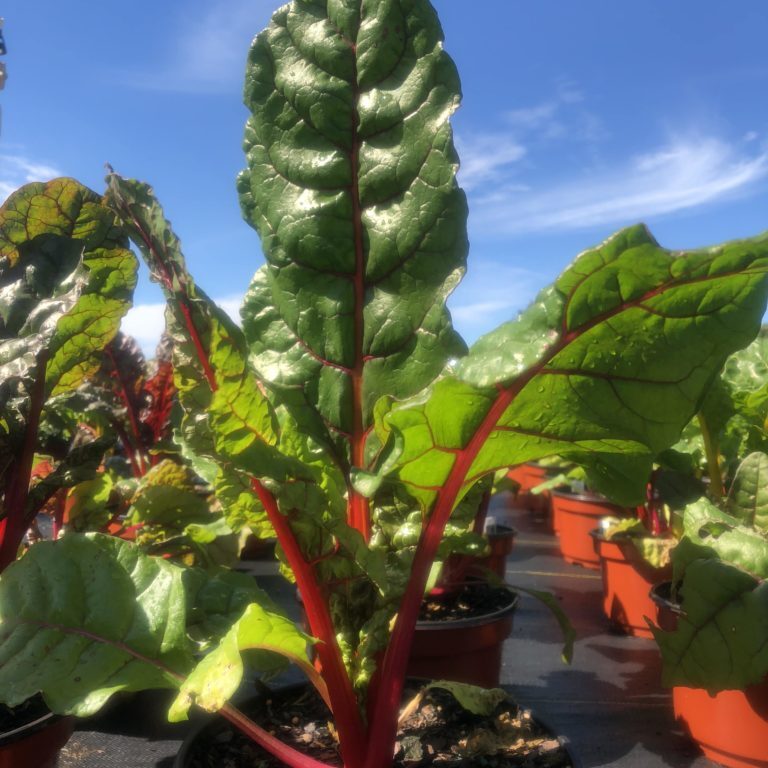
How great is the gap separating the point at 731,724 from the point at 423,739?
2.22 feet

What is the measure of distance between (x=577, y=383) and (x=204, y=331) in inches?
16.3

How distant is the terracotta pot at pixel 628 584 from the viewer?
82.5 inches

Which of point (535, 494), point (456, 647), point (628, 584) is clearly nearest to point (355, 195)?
point (456, 647)

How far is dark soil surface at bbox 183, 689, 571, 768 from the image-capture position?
86 cm

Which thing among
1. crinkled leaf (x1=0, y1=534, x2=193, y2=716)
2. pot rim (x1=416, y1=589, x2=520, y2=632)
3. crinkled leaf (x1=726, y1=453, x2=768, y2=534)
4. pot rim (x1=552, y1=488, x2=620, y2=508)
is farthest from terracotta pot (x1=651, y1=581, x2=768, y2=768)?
pot rim (x1=552, y1=488, x2=620, y2=508)

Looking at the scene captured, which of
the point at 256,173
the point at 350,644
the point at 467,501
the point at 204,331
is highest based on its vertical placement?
the point at 256,173

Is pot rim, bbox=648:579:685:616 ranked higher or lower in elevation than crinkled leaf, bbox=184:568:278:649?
lower

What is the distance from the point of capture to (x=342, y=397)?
2.96 feet

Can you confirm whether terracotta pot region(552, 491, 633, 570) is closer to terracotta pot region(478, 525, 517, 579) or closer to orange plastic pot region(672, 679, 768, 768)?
terracotta pot region(478, 525, 517, 579)

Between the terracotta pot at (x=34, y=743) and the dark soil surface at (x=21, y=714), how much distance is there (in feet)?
0.10

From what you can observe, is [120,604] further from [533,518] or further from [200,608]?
[533,518]

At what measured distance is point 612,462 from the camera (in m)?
0.82

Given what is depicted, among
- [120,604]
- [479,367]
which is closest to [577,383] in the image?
[479,367]

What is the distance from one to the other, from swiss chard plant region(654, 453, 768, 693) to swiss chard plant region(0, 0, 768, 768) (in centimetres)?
43
